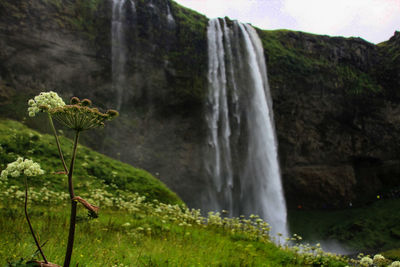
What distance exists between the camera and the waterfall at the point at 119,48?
69.0ft

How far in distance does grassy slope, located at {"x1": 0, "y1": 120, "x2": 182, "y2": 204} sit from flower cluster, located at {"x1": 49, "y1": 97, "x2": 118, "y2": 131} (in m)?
6.35

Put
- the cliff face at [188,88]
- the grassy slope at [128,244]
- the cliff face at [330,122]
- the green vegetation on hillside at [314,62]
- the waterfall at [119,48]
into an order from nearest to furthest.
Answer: the grassy slope at [128,244] → the cliff face at [188,88] → the waterfall at [119,48] → the cliff face at [330,122] → the green vegetation on hillside at [314,62]

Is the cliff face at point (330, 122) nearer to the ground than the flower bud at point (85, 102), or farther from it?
farther from it

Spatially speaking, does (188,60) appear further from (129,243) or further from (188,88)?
(129,243)

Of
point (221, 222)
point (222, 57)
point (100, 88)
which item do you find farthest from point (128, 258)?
point (222, 57)

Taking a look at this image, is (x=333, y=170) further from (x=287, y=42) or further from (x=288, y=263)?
(x=288, y=263)

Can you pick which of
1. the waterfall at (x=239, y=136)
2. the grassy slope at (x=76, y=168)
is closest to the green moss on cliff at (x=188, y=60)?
the waterfall at (x=239, y=136)

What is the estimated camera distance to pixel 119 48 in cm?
2131

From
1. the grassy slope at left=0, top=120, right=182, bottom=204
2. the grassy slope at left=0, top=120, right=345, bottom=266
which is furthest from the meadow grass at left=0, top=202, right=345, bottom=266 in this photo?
the grassy slope at left=0, top=120, right=182, bottom=204

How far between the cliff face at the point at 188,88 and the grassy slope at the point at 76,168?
5534 mm

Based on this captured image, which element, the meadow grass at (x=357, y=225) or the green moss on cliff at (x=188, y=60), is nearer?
the meadow grass at (x=357, y=225)

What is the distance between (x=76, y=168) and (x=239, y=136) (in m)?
16.6

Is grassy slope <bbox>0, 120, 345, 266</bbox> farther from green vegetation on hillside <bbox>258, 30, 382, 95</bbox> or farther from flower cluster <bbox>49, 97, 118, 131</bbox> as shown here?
green vegetation on hillside <bbox>258, 30, 382, 95</bbox>

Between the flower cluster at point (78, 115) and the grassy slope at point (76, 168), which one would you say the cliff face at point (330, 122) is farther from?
the flower cluster at point (78, 115)
